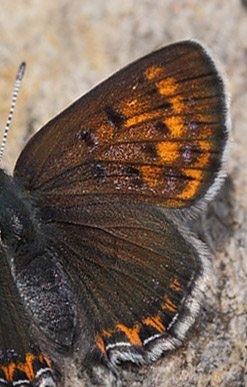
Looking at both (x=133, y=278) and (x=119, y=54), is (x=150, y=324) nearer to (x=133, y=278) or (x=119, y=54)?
(x=133, y=278)

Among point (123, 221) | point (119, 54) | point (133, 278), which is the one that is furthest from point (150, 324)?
point (119, 54)

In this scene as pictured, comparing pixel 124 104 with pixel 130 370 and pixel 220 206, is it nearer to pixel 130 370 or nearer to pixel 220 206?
pixel 220 206

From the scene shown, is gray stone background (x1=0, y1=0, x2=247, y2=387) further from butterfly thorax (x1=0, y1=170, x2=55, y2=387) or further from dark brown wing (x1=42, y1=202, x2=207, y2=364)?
butterfly thorax (x1=0, y1=170, x2=55, y2=387)

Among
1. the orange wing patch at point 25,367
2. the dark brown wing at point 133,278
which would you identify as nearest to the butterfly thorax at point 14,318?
the orange wing patch at point 25,367

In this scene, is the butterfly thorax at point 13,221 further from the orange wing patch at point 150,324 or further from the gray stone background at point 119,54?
the gray stone background at point 119,54

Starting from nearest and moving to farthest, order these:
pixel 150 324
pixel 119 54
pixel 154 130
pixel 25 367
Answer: pixel 25 367, pixel 150 324, pixel 154 130, pixel 119 54

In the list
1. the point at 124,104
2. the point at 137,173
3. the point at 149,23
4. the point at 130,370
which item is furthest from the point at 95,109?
the point at 149,23

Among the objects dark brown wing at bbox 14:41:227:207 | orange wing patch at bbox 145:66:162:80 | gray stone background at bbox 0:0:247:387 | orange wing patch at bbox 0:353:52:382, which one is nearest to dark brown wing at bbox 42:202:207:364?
dark brown wing at bbox 14:41:227:207
